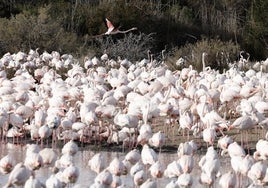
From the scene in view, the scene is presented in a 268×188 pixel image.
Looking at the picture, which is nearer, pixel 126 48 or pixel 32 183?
pixel 32 183

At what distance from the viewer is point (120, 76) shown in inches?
429

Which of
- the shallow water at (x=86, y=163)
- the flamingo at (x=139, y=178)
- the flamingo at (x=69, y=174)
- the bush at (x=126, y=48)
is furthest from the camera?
the bush at (x=126, y=48)

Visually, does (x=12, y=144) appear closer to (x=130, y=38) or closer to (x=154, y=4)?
(x=130, y=38)

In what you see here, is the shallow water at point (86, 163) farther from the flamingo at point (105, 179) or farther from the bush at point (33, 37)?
the bush at point (33, 37)

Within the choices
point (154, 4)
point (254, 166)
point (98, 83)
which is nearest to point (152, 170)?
point (254, 166)

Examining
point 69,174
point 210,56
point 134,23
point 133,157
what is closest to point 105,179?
point 69,174

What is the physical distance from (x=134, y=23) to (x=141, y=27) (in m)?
0.48

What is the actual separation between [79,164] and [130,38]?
11.8m

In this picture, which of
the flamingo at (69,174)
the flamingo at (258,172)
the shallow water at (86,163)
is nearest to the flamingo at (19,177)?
the flamingo at (69,174)

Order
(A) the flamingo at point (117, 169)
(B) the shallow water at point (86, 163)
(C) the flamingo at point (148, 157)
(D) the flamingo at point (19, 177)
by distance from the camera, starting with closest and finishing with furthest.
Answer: (D) the flamingo at point (19, 177)
(A) the flamingo at point (117, 169)
(C) the flamingo at point (148, 157)
(B) the shallow water at point (86, 163)

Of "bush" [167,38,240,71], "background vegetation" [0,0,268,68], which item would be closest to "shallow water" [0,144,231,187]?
"bush" [167,38,240,71]

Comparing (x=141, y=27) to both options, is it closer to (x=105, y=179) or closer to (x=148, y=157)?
(x=148, y=157)

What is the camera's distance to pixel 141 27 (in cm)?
2280

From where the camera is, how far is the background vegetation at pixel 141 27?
1872cm
